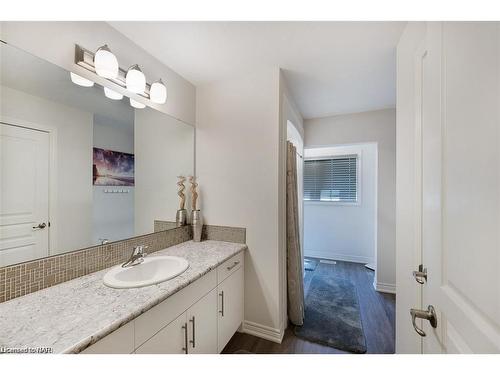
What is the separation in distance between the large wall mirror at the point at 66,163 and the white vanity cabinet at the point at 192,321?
0.63 metres

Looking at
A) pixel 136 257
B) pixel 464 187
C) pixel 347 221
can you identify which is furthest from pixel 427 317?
pixel 347 221

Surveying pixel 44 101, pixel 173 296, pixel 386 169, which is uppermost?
pixel 44 101

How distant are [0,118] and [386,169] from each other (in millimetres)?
3367

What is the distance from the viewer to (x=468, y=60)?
0.51 metres

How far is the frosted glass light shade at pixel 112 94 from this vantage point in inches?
49.2

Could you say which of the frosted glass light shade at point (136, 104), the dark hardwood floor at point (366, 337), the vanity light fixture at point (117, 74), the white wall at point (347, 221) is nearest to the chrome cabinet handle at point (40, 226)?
the vanity light fixture at point (117, 74)

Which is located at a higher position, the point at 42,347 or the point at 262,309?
the point at 42,347

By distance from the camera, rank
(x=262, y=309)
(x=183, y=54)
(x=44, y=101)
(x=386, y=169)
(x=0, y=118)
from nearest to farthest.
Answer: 1. (x=0, y=118)
2. (x=44, y=101)
3. (x=183, y=54)
4. (x=262, y=309)
5. (x=386, y=169)

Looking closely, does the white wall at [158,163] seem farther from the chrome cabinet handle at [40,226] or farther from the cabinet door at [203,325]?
the cabinet door at [203,325]

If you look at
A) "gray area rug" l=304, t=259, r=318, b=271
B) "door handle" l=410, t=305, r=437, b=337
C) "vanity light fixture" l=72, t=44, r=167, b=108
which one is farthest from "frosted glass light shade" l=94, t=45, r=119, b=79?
"gray area rug" l=304, t=259, r=318, b=271

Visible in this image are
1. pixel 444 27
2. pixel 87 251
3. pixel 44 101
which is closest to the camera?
pixel 444 27

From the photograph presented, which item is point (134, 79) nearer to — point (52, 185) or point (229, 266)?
point (52, 185)
